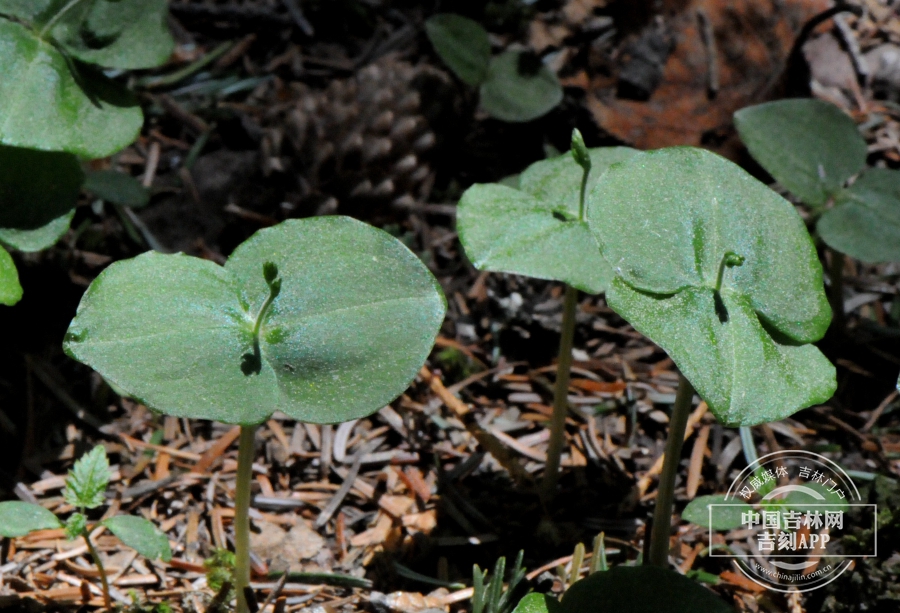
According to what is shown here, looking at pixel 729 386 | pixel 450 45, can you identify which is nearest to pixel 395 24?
pixel 450 45

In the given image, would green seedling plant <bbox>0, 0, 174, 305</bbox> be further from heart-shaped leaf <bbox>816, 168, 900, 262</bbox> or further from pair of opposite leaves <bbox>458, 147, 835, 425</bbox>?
heart-shaped leaf <bbox>816, 168, 900, 262</bbox>

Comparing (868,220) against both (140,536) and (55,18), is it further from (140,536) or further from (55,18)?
(55,18)

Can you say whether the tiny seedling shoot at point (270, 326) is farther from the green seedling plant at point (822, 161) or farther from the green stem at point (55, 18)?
the green seedling plant at point (822, 161)

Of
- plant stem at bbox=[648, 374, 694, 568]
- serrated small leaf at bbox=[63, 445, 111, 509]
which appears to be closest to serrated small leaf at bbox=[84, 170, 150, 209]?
serrated small leaf at bbox=[63, 445, 111, 509]

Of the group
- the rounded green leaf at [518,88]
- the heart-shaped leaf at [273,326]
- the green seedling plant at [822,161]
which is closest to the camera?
the heart-shaped leaf at [273,326]

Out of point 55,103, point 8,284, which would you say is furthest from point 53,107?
point 8,284

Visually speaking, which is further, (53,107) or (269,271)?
(53,107)

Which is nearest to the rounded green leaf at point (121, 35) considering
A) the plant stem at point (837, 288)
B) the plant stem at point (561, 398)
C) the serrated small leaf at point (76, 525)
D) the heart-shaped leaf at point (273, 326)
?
the heart-shaped leaf at point (273, 326)
